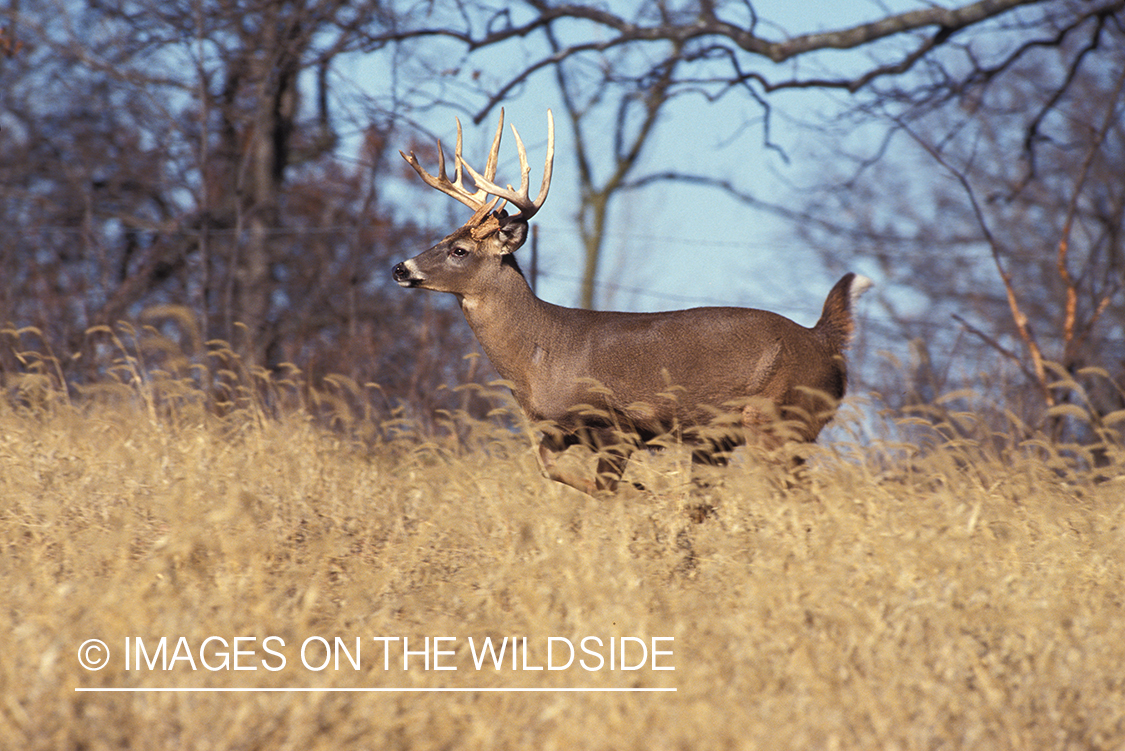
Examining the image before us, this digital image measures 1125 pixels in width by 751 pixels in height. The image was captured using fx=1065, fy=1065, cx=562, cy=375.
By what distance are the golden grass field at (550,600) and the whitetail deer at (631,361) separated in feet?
0.93

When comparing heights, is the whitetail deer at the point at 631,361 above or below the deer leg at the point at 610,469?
above

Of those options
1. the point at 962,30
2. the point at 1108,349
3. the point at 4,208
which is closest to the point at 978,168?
the point at 1108,349

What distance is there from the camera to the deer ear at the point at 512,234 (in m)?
5.93

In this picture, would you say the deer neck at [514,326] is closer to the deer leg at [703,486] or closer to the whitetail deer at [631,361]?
the whitetail deer at [631,361]

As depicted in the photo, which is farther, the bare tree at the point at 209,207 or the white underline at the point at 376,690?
the bare tree at the point at 209,207

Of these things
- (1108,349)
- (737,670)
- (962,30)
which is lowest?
(737,670)

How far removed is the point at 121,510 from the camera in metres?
4.59

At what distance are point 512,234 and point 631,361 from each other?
1062mm

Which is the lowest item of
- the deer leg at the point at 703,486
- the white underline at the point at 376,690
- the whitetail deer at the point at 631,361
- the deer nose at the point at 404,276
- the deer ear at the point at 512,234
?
the white underline at the point at 376,690

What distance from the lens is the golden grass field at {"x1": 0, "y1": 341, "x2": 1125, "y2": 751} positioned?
2.73m

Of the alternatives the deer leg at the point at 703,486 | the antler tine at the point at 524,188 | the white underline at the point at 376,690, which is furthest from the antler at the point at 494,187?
the white underline at the point at 376,690

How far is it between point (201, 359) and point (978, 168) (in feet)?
46.6

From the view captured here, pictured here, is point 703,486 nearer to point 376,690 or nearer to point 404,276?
point 404,276

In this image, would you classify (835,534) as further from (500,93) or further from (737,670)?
(500,93)
